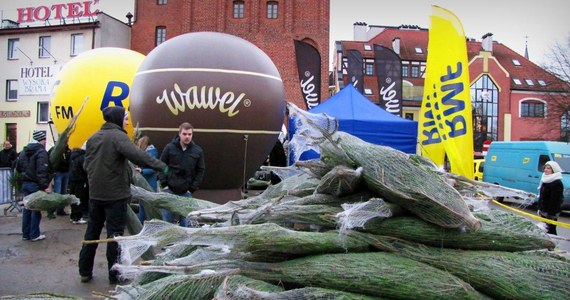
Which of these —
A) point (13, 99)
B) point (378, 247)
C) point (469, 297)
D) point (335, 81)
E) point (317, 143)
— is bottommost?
point (469, 297)

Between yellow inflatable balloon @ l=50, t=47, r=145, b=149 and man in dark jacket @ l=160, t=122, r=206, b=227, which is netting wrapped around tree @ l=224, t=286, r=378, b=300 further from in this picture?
yellow inflatable balloon @ l=50, t=47, r=145, b=149

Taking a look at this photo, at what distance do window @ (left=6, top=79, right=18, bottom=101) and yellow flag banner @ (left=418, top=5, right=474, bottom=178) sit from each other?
37.9 metres

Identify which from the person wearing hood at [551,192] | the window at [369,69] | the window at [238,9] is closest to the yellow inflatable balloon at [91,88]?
the person wearing hood at [551,192]

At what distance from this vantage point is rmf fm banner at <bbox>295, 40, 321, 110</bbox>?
15.8 metres

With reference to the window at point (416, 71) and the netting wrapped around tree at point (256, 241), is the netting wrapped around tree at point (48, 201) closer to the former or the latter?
the netting wrapped around tree at point (256, 241)

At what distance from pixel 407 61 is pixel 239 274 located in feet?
163

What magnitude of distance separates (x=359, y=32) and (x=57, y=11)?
99.5 feet

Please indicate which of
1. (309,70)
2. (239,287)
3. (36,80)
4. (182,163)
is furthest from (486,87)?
(239,287)

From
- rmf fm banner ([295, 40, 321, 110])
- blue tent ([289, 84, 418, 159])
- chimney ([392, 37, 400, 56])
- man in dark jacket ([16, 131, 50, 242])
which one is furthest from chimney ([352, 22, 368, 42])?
man in dark jacket ([16, 131, 50, 242])

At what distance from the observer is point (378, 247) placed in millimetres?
2480

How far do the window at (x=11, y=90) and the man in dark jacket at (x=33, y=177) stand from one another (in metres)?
36.0

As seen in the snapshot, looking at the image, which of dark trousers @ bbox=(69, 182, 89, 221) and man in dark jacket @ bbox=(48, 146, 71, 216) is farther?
man in dark jacket @ bbox=(48, 146, 71, 216)

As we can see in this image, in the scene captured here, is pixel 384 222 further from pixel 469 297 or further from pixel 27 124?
pixel 27 124

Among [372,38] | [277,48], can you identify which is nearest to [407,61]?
[372,38]
